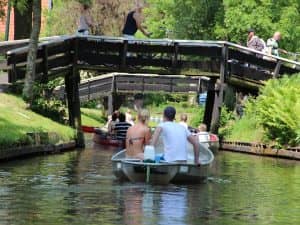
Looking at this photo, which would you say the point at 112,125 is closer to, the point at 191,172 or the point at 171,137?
the point at 191,172

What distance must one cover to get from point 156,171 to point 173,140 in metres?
0.77

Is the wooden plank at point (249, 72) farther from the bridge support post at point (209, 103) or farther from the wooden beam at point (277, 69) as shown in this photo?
the bridge support post at point (209, 103)

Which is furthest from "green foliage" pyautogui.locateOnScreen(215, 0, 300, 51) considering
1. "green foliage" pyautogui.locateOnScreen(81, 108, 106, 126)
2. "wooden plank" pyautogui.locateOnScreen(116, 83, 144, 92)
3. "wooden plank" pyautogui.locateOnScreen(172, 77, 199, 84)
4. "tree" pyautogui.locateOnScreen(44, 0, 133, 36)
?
"tree" pyautogui.locateOnScreen(44, 0, 133, 36)

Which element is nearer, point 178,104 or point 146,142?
point 146,142

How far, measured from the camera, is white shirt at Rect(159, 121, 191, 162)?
20.5 m

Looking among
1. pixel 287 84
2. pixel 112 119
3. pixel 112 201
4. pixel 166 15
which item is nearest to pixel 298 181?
pixel 112 201

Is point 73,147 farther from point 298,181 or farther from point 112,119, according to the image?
point 298,181

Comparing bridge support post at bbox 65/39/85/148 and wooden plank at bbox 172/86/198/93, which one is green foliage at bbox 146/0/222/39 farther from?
wooden plank at bbox 172/86/198/93

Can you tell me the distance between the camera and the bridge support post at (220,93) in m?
36.3

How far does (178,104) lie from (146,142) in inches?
1637

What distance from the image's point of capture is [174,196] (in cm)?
1886

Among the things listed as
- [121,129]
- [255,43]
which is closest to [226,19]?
[255,43]

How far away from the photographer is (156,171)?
20.2 m

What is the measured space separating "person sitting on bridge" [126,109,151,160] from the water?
0.82 meters
